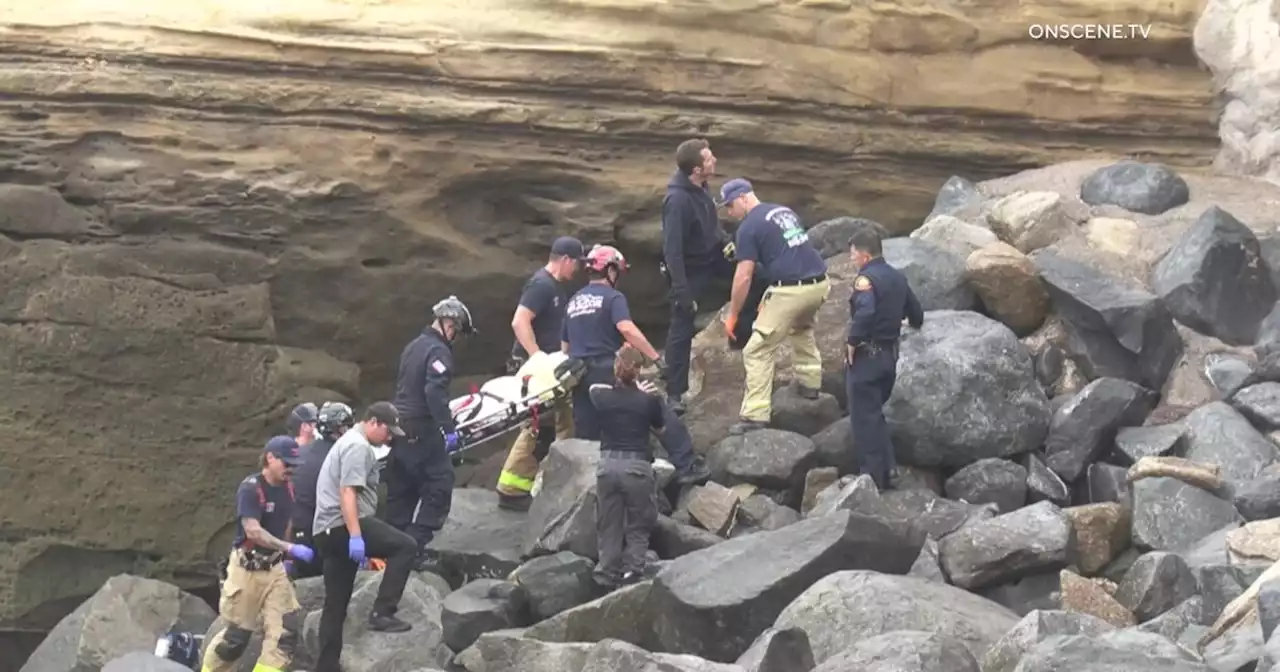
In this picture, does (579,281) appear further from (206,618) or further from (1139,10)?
(1139,10)

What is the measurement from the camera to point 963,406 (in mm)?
10492

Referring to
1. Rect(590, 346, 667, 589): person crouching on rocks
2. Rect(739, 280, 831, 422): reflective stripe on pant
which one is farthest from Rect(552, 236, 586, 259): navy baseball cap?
Rect(590, 346, 667, 589): person crouching on rocks

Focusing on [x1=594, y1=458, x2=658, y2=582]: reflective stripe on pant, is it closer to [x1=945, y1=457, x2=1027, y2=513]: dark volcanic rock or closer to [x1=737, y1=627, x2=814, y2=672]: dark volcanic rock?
[x1=737, y1=627, x2=814, y2=672]: dark volcanic rock

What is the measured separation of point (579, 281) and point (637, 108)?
5.11 feet

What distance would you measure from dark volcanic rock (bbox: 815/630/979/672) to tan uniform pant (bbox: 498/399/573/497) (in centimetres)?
421

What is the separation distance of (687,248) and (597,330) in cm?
127

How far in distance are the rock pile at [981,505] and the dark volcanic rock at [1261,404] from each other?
19 mm

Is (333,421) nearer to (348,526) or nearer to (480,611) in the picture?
(348,526)

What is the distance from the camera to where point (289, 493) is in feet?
30.8

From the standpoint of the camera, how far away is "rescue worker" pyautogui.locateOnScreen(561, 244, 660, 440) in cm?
991

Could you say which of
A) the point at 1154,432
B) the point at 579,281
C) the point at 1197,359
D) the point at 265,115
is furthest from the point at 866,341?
the point at 265,115

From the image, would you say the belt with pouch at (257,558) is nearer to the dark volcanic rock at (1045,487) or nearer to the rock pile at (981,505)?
the rock pile at (981,505)

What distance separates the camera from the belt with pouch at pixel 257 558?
359 inches

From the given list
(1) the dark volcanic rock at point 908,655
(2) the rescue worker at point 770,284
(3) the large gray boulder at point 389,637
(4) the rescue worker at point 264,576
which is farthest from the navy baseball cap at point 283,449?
(1) the dark volcanic rock at point 908,655
